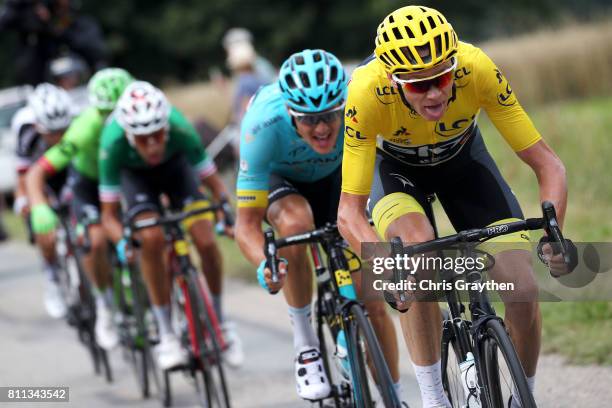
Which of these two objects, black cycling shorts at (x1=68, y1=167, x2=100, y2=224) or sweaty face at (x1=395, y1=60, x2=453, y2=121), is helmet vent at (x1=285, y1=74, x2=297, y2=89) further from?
black cycling shorts at (x1=68, y1=167, x2=100, y2=224)

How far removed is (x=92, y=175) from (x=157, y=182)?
1.37 meters

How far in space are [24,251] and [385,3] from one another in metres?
25.9

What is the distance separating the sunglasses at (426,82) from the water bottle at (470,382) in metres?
1.07

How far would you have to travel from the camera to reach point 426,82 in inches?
176

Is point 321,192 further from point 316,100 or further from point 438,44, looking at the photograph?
point 438,44

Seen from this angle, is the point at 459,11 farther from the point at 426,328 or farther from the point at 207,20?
the point at 426,328

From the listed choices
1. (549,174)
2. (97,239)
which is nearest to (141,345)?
(97,239)

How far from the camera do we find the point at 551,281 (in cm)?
868

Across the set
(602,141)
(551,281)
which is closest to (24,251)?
(602,141)

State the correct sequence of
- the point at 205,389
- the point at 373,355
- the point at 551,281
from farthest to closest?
the point at 551,281 < the point at 205,389 < the point at 373,355

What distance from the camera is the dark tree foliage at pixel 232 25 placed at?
4188cm

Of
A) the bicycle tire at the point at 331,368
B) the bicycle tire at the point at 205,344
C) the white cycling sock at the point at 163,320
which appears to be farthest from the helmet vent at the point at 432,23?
→ the white cycling sock at the point at 163,320

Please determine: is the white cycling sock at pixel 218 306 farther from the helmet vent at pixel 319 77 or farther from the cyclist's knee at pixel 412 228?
the cyclist's knee at pixel 412 228

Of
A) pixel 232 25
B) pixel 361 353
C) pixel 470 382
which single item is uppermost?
pixel 232 25
